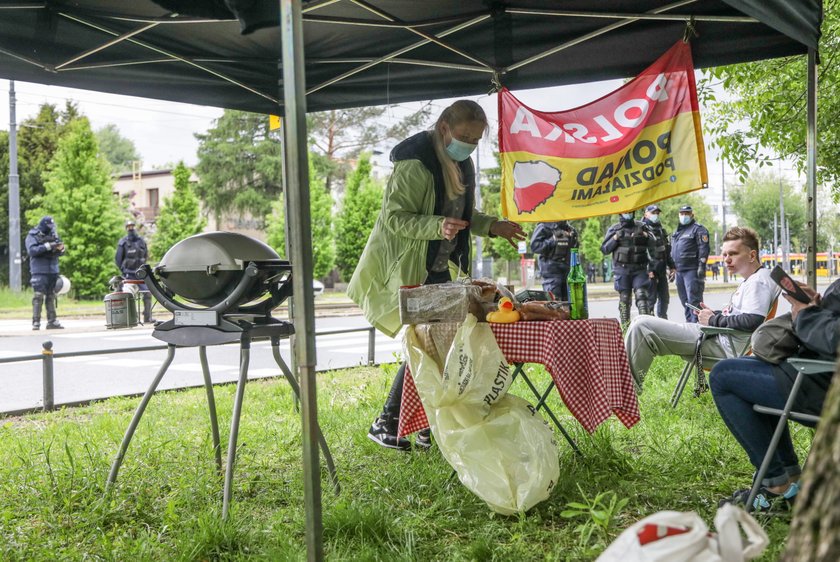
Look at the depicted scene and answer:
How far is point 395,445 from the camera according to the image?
171 inches

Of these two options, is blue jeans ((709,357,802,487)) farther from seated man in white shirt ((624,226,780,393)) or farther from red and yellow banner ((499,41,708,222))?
seated man in white shirt ((624,226,780,393))

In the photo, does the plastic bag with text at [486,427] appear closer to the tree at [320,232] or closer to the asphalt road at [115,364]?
the asphalt road at [115,364]

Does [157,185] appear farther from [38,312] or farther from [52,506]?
[52,506]

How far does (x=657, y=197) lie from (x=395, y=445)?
7.54ft

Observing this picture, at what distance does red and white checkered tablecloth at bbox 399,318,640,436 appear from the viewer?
10.6 ft

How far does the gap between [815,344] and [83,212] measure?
2722 centimetres

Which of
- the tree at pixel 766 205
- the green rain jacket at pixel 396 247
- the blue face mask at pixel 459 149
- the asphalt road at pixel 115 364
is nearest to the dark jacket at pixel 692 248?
the asphalt road at pixel 115 364

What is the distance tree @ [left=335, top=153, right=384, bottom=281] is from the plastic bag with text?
26169 mm

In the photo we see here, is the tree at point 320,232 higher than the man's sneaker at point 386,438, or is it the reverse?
the tree at point 320,232

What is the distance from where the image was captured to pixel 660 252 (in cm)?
1166

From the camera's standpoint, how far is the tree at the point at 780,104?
356 inches

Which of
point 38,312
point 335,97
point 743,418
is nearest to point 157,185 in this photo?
point 38,312

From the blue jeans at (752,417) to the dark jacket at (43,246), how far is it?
44.1 feet

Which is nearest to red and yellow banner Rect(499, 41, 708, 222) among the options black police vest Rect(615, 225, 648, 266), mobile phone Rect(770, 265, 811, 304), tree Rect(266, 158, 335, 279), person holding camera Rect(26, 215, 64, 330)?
mobile phone Rect(770, 265, 811, 304)
